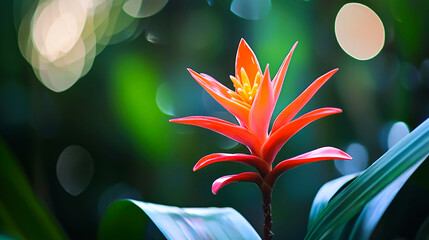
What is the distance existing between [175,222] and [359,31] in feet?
2.91

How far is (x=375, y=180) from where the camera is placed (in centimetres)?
40

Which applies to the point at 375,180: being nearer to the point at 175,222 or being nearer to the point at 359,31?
the point at 175,222

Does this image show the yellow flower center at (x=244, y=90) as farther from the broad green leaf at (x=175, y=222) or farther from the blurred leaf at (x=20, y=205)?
the blurred leaf at (x=20, y=205)

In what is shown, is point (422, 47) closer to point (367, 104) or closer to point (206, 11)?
point (367, 104)

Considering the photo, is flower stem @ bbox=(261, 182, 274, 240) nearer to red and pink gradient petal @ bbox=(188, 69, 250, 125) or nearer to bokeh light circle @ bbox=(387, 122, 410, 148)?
red and pink gradient petal @ bbox=(188, 69, 250, 125)

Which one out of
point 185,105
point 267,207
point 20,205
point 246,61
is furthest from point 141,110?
point 267,207

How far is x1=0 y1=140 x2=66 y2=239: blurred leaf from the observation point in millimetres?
663

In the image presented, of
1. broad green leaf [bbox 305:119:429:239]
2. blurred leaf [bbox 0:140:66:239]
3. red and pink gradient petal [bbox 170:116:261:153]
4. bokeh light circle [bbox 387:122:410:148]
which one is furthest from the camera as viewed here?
bokeh light circle [bbox 387:122:410:148]

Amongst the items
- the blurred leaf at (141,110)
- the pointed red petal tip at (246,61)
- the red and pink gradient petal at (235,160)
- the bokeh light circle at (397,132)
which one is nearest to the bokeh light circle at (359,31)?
the bokeh light circle at (397,132)

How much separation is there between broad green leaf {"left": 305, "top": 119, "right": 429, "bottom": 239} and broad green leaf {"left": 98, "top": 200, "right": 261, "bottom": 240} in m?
0.10

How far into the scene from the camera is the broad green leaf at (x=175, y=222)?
0.46 m

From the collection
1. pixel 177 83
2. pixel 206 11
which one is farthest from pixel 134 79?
pixel 206 11

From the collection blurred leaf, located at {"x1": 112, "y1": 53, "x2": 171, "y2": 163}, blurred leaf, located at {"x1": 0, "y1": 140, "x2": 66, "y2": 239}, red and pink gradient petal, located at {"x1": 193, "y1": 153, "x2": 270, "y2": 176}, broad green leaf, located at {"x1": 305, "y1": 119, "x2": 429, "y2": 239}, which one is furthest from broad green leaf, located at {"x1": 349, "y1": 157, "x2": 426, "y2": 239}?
blurred leaf, located at {"x1": 112, "y1": 53, "x2": 171, "y2": 163}

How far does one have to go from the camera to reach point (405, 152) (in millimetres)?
375
